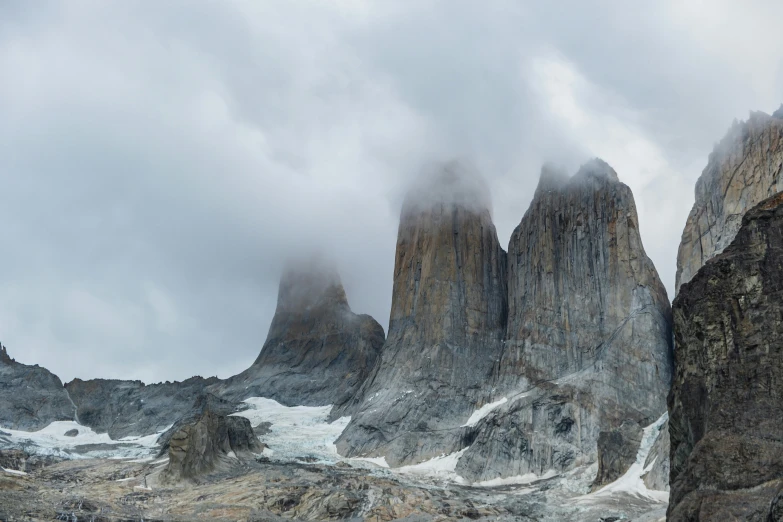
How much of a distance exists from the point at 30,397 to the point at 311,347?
4634cm

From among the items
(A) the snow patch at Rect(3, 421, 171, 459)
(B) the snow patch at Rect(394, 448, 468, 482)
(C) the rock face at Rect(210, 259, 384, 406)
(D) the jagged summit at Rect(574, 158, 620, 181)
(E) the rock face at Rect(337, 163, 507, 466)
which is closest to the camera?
(B) the snow patch at Rect(394, 448, 468, 482)

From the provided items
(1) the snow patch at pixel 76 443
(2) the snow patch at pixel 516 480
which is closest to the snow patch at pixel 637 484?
(2) the snow patch at pixel 516 480

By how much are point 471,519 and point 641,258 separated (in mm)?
46430

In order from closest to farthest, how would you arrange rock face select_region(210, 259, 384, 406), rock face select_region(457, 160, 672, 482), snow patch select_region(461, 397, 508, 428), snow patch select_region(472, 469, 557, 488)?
1. snow patch select_region(472, 469, 557, 488)
2. rock face select_region(457, 160, 672, 482)
3. snow patch select_region(461, 397, 508, 428)
4. rock face select_region(210, 259, 384, 406)

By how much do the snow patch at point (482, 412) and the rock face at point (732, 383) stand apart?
217 feet

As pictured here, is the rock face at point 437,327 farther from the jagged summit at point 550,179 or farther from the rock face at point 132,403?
the rock face at point 132,403

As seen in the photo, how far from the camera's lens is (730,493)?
1169 inches

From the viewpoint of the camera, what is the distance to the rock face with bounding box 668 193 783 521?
29875mm

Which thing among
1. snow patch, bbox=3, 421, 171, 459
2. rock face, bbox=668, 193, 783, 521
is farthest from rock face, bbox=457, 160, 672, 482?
snow patch, bbox=3, 421, 171, 459

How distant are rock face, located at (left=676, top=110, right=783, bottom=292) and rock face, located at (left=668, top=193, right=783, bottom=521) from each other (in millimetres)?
52291

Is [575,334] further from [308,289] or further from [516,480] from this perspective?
[308,289]

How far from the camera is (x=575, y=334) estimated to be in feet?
347

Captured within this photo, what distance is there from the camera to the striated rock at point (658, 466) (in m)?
73.4

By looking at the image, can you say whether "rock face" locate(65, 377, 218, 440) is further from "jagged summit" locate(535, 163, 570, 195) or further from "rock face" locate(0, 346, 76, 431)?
"jagged summit" locate(535, 163, 570, 195)
